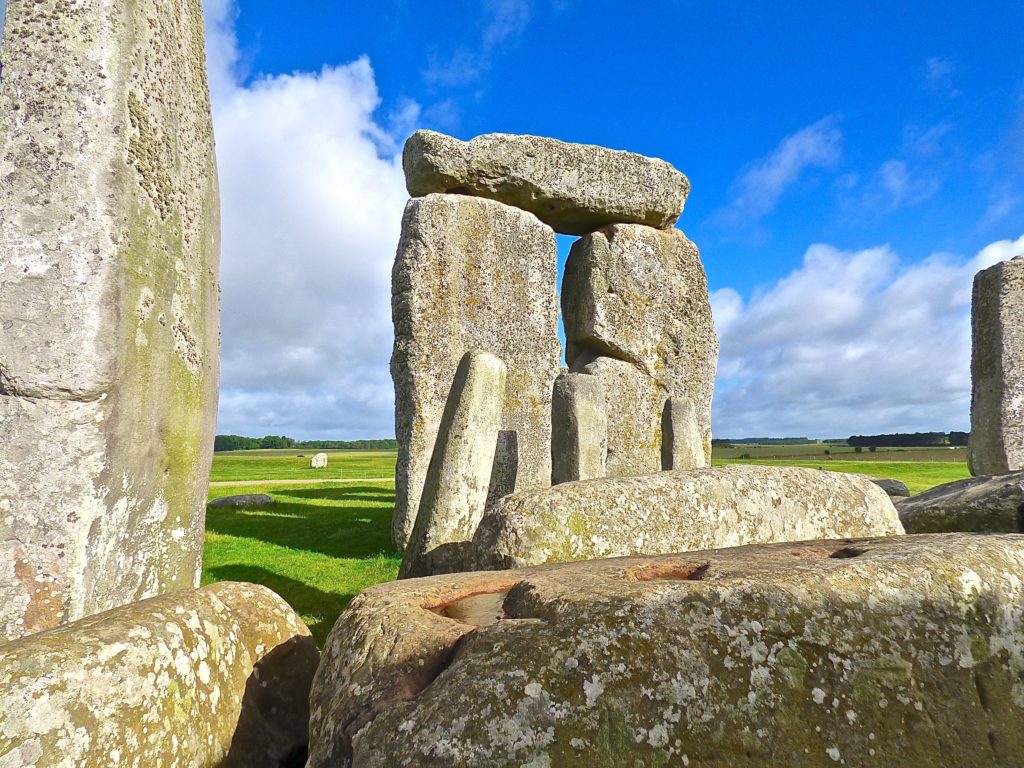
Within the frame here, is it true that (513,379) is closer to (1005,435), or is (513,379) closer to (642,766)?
(1005,435)

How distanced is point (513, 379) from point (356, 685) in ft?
26.7

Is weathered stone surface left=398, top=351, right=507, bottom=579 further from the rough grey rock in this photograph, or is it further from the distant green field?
the distant green field

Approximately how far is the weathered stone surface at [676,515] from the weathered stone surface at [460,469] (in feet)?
5.32

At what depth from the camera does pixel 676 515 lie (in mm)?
3646

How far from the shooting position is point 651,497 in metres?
3.67

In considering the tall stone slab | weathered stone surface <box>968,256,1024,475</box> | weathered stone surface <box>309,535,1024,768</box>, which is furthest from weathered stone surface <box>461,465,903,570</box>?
weathered stone surface <box>968,256,1024,475</box>

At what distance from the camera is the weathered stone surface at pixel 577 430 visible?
23.1 feet

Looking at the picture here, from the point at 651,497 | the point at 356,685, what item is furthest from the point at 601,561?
the point at 356,685

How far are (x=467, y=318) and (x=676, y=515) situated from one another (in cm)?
618

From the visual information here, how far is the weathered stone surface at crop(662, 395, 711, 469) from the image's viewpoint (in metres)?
9.05

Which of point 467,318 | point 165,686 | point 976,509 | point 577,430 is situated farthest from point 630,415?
point 165,686

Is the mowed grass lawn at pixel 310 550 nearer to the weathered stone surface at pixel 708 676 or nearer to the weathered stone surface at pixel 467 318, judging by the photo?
the weathered stone surface at pixel 467 318

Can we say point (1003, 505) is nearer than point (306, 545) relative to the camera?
Yes

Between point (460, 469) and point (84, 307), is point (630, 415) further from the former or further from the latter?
point (84, 307)
